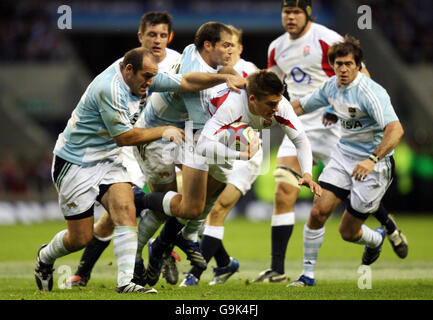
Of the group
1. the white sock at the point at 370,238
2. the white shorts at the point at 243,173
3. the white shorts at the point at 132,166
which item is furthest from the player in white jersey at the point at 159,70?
the white sock at the point at 370,238

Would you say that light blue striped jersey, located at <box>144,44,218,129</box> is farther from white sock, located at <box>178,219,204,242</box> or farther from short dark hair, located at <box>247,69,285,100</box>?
white sock, located at <box>178,219,204,242</box>

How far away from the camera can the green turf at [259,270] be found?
6.77 meters

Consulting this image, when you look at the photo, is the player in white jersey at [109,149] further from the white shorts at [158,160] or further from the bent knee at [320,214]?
the bent knee at [320,214]

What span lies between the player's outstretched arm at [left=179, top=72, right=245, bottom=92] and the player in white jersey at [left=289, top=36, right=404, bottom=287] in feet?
4.42

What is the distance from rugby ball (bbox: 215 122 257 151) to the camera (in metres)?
7.00

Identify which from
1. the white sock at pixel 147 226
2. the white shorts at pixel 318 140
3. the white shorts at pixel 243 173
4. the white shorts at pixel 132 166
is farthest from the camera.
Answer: the white shorts at pixel 318 140

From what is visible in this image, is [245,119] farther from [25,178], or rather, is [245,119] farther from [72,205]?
[25,178]

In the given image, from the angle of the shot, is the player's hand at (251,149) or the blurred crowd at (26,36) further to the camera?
the blurred crowd at (26,36)

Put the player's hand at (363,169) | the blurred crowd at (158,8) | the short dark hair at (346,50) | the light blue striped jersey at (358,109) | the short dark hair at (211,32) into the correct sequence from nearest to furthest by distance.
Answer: the player's hand at (363,169) < the short dark hair at (211,32) < the light blue striped jersey at (358,109) < the short dark hair at (346,50) < the blurred crowd at (158,8)

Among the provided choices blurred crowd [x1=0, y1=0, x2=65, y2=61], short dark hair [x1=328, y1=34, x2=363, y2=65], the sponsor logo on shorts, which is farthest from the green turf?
blurred crowd [x1=0, y1=0, x2=65, y2=61]

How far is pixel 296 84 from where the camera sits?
9.35 meters

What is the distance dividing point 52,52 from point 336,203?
2093cm
